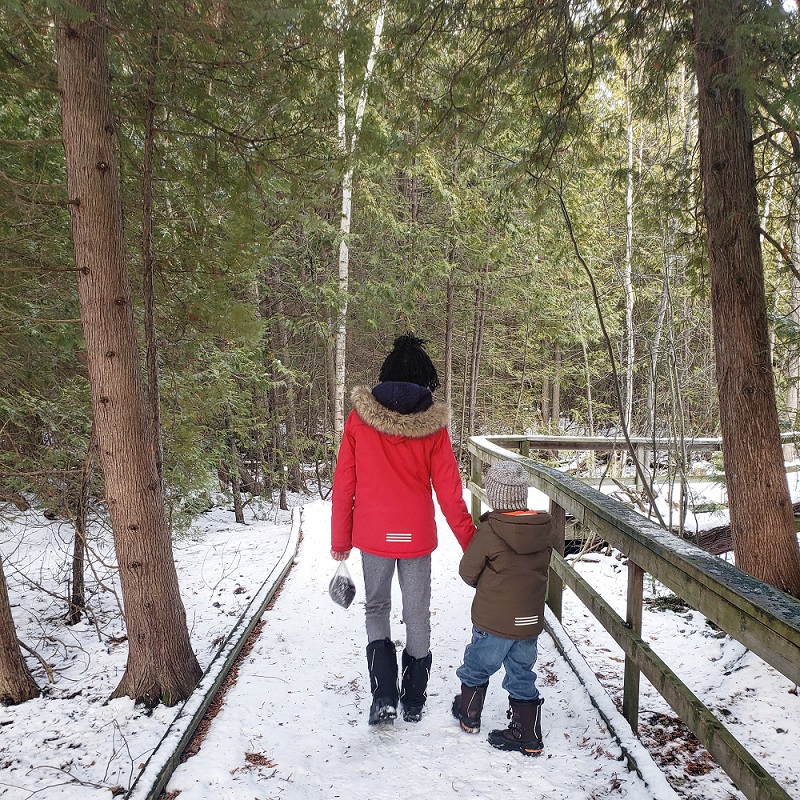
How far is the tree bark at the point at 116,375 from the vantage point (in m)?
3.44

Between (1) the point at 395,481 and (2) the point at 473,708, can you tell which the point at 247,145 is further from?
(2) the point at 473,708

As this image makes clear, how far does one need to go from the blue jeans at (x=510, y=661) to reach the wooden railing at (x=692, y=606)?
1.57 feet

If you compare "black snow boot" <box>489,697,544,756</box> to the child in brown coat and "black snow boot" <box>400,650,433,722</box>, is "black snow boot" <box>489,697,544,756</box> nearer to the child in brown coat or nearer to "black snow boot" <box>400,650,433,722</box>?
the child in brown coat

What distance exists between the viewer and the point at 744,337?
12.6 feet

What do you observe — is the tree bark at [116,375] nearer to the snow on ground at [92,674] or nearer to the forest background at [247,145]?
the forest background at [247,145]

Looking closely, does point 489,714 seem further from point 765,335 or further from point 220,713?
point 765,335

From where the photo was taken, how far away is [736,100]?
3760 mm

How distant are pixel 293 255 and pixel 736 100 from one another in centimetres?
1049

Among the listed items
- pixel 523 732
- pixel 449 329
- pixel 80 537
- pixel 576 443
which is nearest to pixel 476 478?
pixel 576 443

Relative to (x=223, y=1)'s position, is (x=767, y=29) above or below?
below

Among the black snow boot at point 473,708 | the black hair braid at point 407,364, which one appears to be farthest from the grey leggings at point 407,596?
the black hair braid at point 407,364

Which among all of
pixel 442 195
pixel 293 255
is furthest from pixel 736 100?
pixel 293 255

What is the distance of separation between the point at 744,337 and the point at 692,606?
228 cm

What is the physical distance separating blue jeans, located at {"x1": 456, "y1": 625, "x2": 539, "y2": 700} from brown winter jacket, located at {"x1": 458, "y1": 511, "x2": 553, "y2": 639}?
0.26 ft
